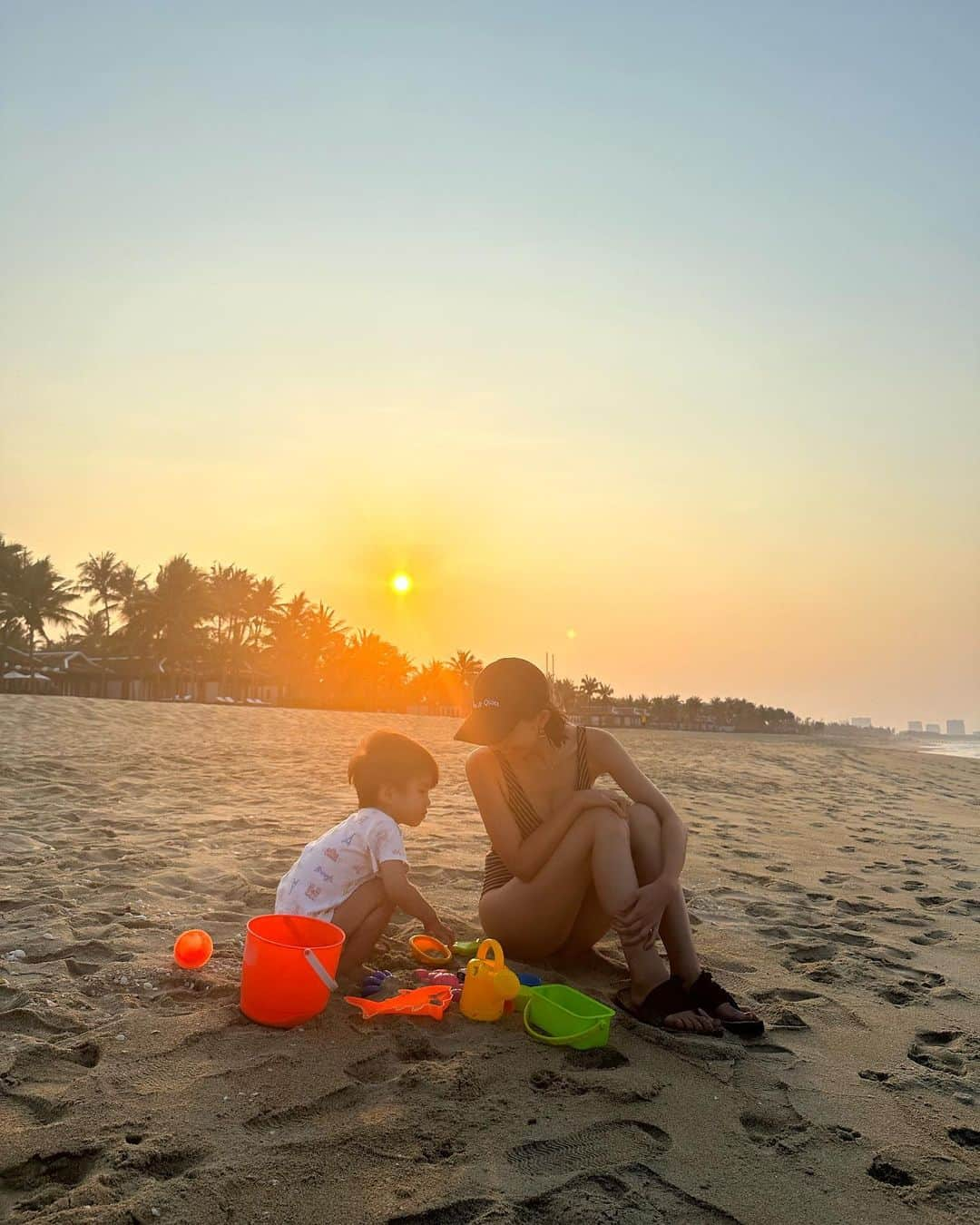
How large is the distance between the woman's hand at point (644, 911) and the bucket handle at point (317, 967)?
99 centimetres

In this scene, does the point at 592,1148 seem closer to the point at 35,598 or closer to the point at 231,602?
the point at 35,598

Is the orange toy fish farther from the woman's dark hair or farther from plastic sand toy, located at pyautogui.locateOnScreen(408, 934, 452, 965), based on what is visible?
the woman's dark hair

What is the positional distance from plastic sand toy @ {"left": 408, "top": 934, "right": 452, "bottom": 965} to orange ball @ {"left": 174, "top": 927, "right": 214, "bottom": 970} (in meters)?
0.80

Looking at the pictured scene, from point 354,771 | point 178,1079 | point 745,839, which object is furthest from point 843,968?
point 745,839

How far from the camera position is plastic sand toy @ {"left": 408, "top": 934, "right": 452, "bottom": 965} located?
129 inches

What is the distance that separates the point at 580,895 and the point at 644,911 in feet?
1.11

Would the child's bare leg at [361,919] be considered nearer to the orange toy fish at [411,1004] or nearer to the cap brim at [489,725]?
the orange toy fish at [411,1004]

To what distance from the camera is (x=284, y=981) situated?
2.60 meters

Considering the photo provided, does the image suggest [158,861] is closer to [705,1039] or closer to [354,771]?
[354,771]

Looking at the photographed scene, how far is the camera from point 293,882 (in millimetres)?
3014

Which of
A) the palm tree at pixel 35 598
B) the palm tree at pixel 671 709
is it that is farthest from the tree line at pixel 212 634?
the palm tree at pixel 671 709

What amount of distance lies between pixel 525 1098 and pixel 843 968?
1861 millimetres

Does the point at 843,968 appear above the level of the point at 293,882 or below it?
A: below

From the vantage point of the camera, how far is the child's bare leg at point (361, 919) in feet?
9.94
